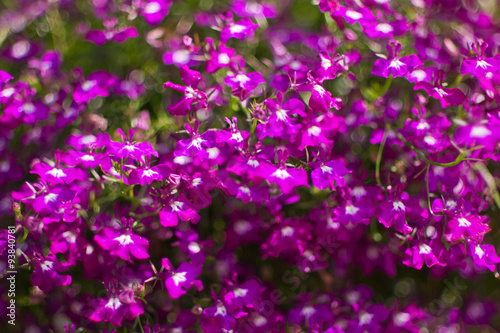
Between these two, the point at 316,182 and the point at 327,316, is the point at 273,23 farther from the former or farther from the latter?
the point at 327,316

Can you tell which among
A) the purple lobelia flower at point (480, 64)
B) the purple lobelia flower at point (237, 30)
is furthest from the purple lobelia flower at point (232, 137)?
the purple lobelia flower at point (480, 64)

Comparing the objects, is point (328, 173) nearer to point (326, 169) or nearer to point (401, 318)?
point (326, 169)

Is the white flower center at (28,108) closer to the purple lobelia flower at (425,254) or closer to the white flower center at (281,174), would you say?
the white flower center at (281,174)

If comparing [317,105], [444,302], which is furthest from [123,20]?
[444,302]

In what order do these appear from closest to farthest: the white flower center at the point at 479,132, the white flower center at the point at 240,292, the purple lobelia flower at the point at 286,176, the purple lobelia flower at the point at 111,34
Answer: the white flower center at the point at 479,132
the purple lobelia flower at the point at 286,176
the white flower center at the point at 240,292
the purple lobelia flower at the point at 111,34

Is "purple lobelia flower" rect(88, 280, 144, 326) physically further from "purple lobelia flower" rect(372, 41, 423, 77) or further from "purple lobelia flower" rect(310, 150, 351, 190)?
"purple lobelia flower" rect(372, 41, 423, 77)

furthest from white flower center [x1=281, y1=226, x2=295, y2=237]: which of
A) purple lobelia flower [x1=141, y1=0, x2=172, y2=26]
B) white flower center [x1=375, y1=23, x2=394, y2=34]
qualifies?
purple lobelia flower [x1=141, y1=0, x2=172, y2=26]

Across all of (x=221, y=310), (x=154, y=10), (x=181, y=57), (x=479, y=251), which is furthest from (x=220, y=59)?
(x=479, y=251)
